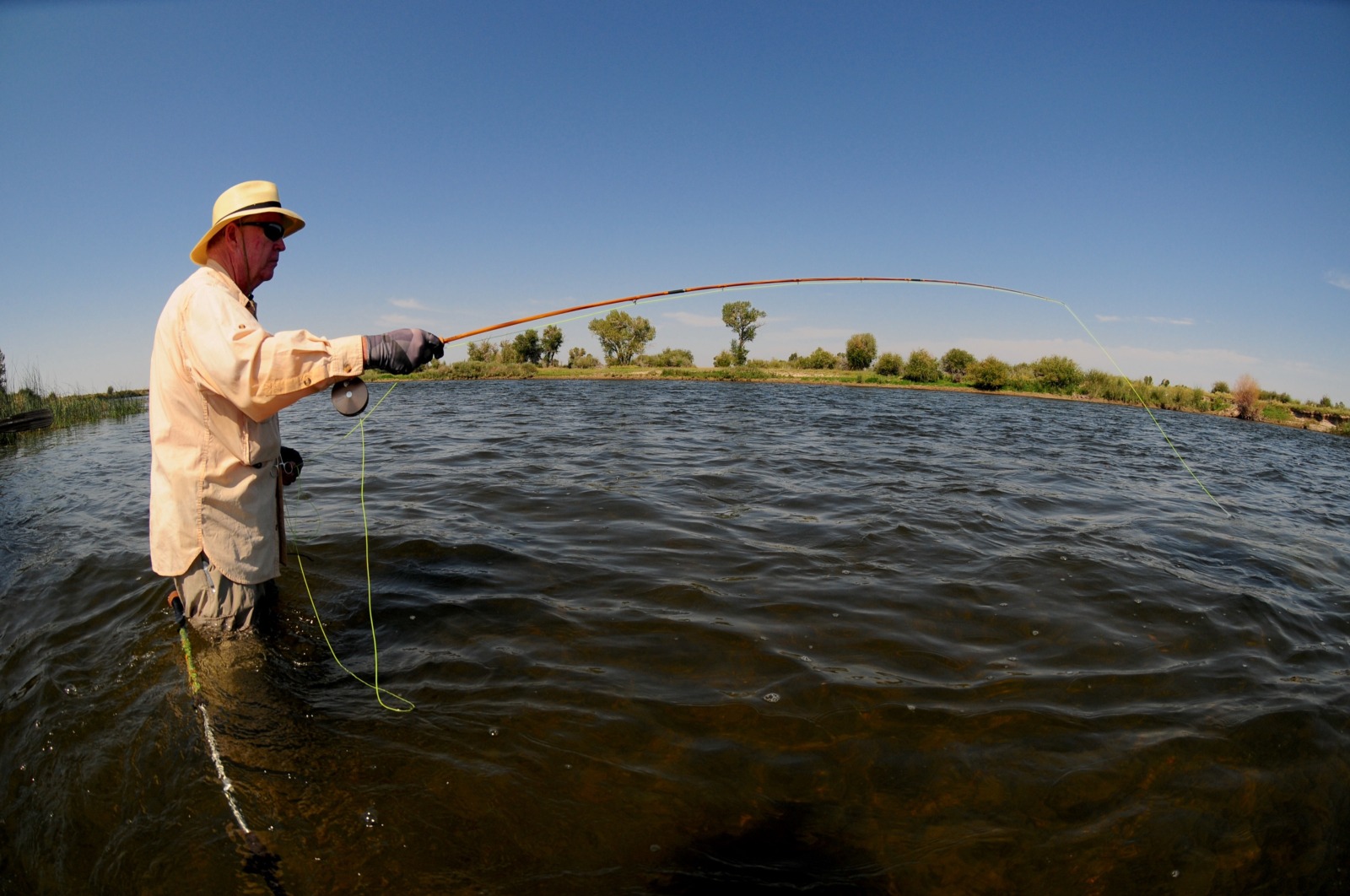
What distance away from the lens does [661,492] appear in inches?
371

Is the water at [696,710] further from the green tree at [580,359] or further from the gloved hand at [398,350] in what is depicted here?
the green tree at [580,359]

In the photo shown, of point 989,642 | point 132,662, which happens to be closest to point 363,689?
point 132,662

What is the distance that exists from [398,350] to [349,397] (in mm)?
355

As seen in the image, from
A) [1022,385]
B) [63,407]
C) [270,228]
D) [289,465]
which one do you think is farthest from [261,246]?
[1022,385]

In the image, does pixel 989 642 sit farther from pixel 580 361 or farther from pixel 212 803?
pixel 580 361

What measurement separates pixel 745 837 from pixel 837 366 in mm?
88732

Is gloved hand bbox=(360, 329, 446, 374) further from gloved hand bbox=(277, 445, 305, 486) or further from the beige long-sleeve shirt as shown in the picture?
gloved hand bbox=(277, 445, 305, 486)

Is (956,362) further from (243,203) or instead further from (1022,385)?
(243,203)

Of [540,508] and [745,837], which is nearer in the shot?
[745,837]

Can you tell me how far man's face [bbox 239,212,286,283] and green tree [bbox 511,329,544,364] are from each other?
90.0 meters

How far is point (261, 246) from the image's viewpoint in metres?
3.41

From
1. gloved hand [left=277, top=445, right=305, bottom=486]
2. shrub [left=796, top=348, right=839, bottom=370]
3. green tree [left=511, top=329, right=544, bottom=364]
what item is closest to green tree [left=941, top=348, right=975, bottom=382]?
shrub [left=796, top=348, right=839, bottom=370]

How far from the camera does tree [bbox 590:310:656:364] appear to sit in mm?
94438

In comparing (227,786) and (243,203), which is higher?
(243,203)
